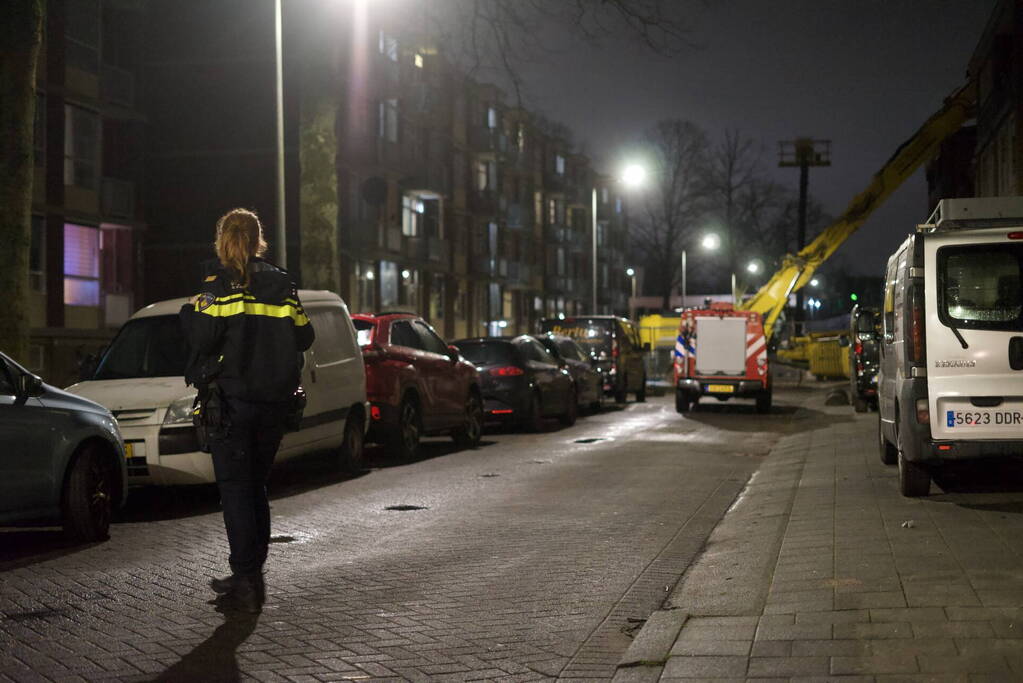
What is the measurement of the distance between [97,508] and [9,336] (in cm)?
629

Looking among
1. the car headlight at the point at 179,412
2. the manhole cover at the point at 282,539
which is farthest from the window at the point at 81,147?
the manhole cover at the point at 282,539

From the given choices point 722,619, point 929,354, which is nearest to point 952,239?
point 929,354

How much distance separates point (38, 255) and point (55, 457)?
26.0m

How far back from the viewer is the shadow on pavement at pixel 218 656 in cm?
538

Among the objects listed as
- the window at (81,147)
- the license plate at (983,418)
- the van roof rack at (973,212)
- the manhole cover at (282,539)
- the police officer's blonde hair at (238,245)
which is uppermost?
the window at (81,147)

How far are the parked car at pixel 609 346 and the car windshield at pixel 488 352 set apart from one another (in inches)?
348

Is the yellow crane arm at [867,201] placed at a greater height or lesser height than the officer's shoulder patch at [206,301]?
greater

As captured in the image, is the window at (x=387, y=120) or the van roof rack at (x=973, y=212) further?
the window at (x=387, y=120)

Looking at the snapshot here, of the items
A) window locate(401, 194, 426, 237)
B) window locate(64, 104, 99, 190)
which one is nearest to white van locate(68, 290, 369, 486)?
window locate(64, 104, 99, 190)

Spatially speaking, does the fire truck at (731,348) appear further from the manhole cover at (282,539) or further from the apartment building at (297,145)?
the manhole cover at (282,539)

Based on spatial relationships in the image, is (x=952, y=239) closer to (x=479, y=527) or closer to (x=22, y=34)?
(x=479, y=527)

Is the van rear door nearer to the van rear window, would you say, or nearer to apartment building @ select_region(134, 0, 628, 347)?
the van rear window

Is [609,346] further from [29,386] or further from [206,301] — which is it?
[206,301]

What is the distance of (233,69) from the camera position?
43.3 meters
